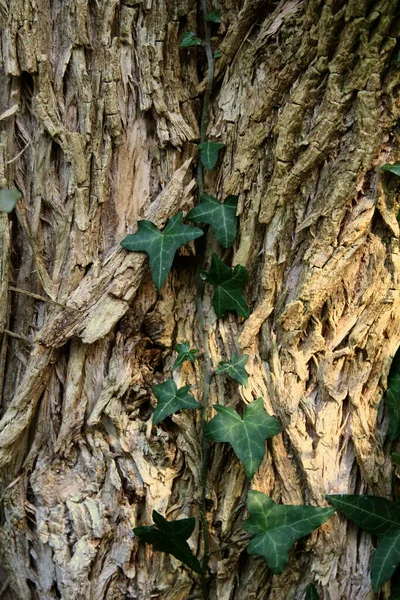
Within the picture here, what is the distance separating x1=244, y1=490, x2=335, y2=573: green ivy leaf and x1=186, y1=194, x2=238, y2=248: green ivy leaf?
23.7 inches

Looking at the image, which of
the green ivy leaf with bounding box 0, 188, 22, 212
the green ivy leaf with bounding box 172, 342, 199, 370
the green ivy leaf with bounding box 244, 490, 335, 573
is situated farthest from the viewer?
the green ivy leaf with bounding box 172, 342, 199, 370

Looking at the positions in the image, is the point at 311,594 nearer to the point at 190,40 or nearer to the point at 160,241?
the point at 160,241

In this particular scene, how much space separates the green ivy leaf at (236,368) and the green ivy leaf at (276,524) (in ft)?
0.85

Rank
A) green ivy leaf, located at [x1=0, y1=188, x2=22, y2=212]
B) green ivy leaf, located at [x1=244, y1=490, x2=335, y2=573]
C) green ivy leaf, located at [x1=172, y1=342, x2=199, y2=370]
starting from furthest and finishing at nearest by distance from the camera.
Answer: green ivy leaf, located at [x1=172, y1=342, x2=199, y2=370]
green ivy leaf, located at [x1=244, y1=490, x2=335, y2=573]
green ivy leaf, located at [x1=0, y1=188, x2=22, y2=212]

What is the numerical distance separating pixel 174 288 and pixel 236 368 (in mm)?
267

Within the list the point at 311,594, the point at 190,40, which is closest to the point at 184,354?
the point at 311,594

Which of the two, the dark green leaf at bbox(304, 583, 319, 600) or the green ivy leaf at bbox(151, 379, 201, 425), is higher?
the green ivy leaf at bbox(151, 379, 201, 425)

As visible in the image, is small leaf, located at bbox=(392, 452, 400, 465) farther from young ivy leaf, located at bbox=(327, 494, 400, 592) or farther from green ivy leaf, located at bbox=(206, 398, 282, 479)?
green ivy leaf, located at bbox=(206, 398, 282, 479)

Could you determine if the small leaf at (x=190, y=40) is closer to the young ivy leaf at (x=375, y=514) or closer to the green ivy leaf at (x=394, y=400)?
the green ivy leaf at (x=394, y=400)

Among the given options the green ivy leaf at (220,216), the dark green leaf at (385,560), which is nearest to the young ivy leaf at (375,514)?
the dark green leaf at (385,560)

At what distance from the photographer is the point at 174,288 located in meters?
1.45

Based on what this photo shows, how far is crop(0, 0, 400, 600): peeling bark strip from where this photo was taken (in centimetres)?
132

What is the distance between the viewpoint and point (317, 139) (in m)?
1.30

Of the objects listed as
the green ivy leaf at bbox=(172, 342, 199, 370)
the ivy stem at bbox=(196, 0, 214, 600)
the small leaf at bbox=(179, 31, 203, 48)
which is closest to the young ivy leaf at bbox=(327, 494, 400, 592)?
the ivy stem at bbox=(196, 0, 214, 600)
